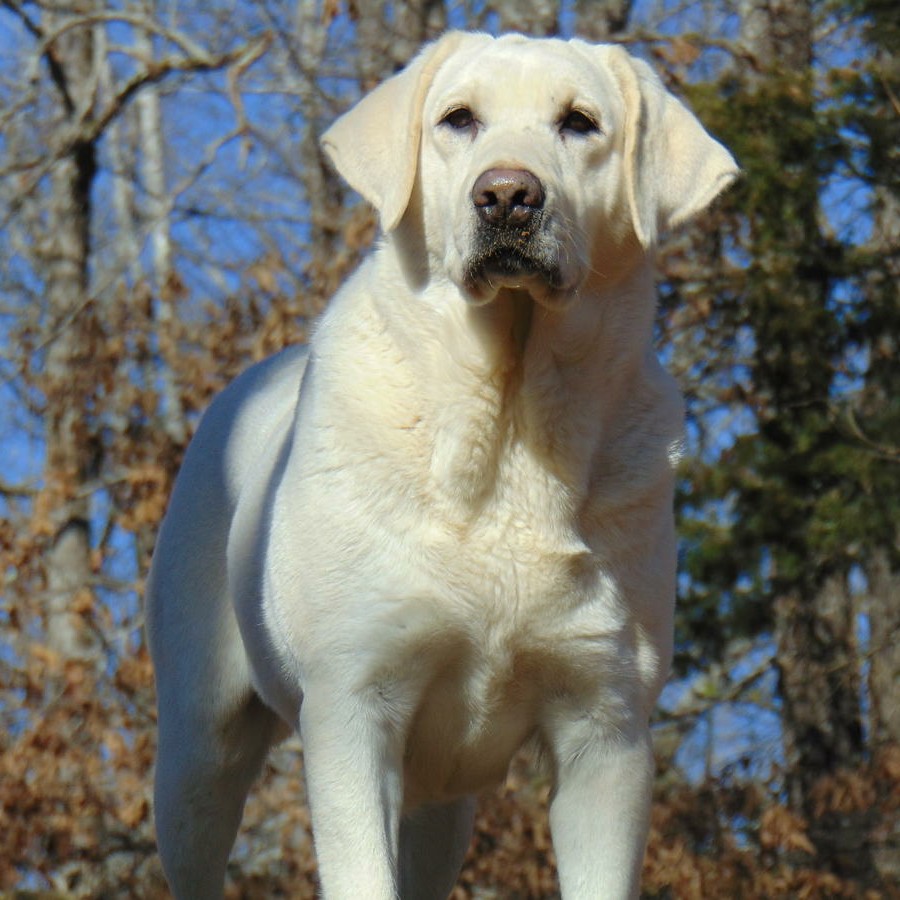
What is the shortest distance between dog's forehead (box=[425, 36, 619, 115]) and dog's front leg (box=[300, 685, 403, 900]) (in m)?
1.24

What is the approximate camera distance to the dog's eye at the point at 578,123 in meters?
3.57

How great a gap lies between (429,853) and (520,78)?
2.07 m

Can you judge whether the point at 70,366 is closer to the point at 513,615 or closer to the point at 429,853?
the point at 429,853

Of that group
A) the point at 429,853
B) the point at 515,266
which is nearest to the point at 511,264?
the point at 515,266

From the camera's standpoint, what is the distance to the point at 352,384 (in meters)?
3.65

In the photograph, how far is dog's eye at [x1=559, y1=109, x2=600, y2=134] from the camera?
11.7 feet

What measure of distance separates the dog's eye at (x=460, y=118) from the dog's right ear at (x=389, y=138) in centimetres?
8

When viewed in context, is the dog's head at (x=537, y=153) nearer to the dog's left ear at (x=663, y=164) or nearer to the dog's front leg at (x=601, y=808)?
the dog's left ear at (x=663, y=164)

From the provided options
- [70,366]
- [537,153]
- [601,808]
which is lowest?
[601,808]

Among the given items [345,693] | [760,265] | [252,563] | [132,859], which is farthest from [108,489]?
[345,693]

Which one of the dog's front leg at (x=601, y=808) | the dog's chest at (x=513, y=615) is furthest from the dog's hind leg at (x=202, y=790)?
the dog's front leg at (x=601, y=808)

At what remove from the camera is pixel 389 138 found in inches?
143

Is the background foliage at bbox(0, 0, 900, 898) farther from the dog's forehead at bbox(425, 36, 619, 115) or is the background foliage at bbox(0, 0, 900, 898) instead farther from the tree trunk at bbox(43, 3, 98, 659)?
the dog's forehead at bbox(425, 36, 619, 115)

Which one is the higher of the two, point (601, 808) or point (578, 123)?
point (578, 123)
